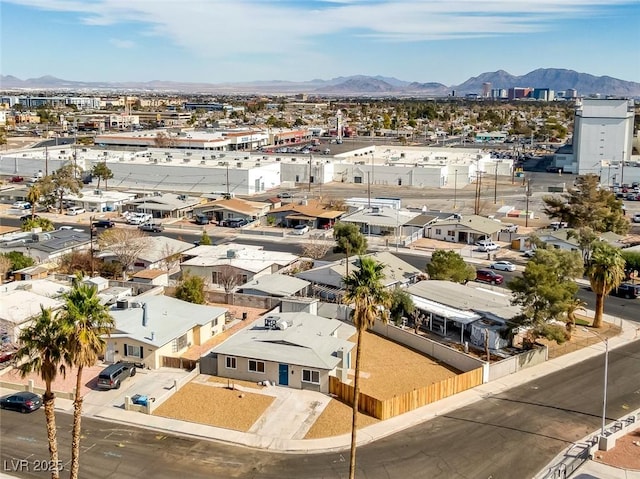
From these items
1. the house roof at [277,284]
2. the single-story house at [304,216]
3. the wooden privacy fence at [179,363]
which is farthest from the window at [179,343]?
the single-story house at [304,216]

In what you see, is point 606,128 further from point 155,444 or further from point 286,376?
point 155,444

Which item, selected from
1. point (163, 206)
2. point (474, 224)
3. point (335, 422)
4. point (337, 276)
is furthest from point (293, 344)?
point (163, 206)

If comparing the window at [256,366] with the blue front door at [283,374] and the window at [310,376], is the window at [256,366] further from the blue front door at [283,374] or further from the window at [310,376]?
the window at [310,376]

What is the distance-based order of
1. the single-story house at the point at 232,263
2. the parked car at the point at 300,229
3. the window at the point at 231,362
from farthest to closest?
the parked car at the point at 300,229 → the single-story house at the point at 232,263 → the window at the point at 231,362

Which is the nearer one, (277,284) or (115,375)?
(115,375)

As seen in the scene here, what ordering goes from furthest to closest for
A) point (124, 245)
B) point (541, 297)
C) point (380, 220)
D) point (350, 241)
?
point (380, 220) < point (350, 241) < point (124, 245) < point (541, 297)

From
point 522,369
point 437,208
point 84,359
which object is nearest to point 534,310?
point 522,369

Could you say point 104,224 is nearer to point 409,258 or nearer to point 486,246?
point 409,258

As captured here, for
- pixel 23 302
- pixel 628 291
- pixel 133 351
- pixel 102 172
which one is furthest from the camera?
pixel 102 172
